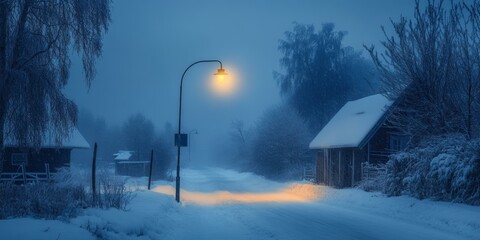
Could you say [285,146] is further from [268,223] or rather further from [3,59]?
[3,59]

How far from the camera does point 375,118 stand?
89.9 feet

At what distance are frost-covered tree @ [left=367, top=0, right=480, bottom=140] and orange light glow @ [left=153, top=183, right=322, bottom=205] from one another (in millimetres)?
8544

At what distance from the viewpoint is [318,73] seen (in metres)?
46.3

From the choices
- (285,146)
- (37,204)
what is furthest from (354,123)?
(37,204)

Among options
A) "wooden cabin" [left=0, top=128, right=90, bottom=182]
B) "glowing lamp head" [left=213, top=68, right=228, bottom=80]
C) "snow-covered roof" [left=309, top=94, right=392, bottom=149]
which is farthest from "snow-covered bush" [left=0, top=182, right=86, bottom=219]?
"snow-covered roof" [left=309, top=94, right=392, bottom=149]

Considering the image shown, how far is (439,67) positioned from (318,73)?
1120 inches

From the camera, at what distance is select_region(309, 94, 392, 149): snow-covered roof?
27281 millimetres

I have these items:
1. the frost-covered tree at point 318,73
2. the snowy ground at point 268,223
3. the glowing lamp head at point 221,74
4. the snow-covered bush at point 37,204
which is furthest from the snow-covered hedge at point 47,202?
the frost-covered tree at point 318,73

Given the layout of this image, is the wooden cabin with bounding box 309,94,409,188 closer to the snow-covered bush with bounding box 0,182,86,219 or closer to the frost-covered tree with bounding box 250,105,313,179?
the frost-covered tree with bounding box 250,105,313,179

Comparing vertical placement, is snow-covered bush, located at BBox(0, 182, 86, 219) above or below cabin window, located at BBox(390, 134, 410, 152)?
below

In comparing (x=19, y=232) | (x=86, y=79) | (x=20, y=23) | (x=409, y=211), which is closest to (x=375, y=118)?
(x=409, y=211)

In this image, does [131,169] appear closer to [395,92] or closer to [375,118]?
[375,118]

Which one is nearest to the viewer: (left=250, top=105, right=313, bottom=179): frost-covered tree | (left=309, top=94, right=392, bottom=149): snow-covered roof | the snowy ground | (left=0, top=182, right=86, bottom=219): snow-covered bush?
the snowy ground

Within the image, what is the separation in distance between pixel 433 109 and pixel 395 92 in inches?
75.6
